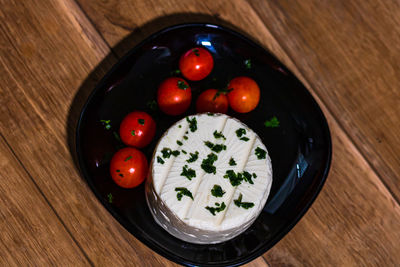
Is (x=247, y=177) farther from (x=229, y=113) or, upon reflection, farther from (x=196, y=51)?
(x=196, y=51)

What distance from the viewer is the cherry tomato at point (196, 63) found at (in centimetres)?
137

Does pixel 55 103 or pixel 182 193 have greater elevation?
pixel 182 193

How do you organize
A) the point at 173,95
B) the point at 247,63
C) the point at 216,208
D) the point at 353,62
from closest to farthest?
1. the point at 216,208
2. the point at 173,95
3. the point at 247,63
4. the point at 353,62

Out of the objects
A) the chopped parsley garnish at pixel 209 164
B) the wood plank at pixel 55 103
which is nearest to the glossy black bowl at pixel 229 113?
the wood plank at pixel 55 103

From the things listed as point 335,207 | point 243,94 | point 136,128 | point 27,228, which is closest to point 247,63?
point 243,94

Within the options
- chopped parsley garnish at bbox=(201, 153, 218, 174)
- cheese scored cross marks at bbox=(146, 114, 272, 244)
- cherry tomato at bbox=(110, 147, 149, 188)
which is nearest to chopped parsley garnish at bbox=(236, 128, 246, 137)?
cheese scored cross marks at bbox=(146, 114, 272, 244)

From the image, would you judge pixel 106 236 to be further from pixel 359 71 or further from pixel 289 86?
pixel 359 71

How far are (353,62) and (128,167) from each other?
0.97m

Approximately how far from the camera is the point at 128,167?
49.8 inches

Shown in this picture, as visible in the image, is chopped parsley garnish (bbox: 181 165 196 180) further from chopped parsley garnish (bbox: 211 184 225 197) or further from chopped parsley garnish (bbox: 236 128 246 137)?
chopped parsley garnish (bbox: 236 128 246 137)

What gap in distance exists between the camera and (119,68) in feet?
4.40

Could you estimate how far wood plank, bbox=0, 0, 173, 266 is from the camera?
4.56ft

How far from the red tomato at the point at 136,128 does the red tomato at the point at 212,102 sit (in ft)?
0.60

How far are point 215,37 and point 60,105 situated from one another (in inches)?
23.6
